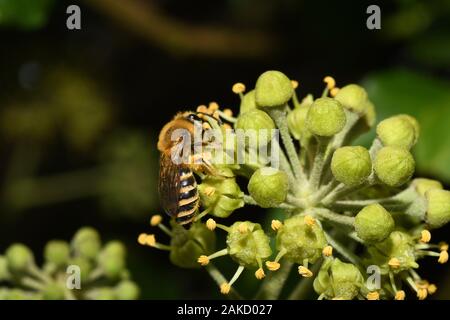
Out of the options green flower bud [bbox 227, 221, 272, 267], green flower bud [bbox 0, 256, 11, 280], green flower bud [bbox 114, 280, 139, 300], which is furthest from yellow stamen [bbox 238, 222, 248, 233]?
green flower bud [bbox 0, 256, 11, 280]

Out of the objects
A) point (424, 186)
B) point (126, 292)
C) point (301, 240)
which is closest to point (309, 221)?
point (301, 240)

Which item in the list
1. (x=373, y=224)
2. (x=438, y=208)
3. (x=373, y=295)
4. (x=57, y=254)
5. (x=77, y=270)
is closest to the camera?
(x=373, y=224)

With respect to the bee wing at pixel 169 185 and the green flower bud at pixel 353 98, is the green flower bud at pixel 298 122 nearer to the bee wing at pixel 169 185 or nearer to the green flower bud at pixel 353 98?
the green flower bud at pixel 353 98

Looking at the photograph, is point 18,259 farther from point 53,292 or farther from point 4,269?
point 53,292

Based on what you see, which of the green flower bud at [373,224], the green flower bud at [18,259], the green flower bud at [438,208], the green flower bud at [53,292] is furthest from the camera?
the green flower bud at [18,259]

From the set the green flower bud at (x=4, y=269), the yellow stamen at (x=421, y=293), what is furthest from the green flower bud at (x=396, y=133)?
the green flower bud at (x=4, y=269)

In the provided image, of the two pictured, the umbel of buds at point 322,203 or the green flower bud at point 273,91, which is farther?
the green flower bud at point 273,91

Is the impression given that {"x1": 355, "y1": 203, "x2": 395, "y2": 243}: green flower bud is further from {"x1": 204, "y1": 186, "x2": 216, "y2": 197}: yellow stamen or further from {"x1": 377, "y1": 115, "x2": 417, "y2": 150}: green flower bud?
{"x1": 204, "y1": 186, "x2": 216, "y2": 197}: yellow stamen
